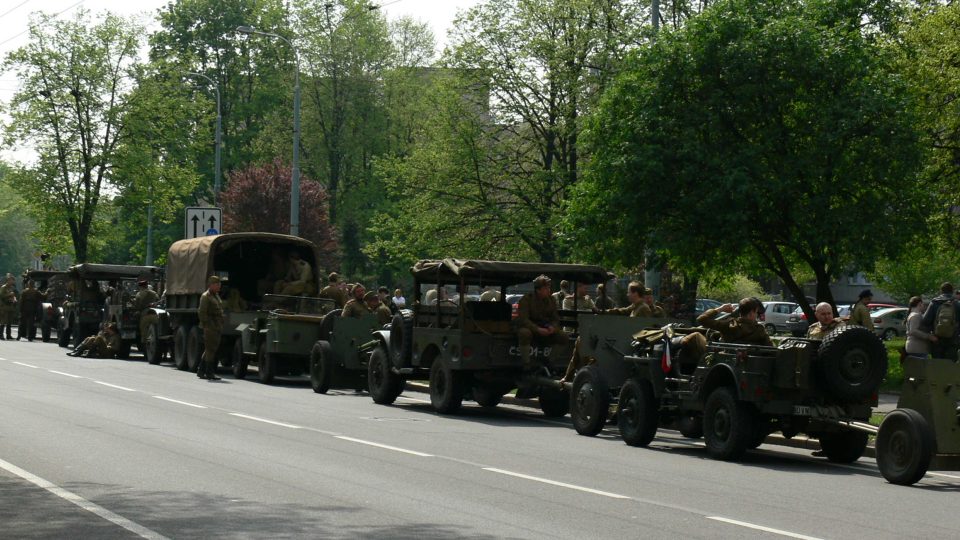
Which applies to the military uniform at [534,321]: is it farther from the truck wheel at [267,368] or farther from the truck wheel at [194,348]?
the truck wheel at [194,348]

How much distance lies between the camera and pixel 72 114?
52281mm

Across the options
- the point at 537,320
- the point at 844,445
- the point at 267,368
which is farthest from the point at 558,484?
the point at 267,368

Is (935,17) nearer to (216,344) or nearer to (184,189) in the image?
(216,344)

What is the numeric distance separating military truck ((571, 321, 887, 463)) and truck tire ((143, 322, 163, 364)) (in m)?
18.5

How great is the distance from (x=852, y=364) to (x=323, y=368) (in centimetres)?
1163

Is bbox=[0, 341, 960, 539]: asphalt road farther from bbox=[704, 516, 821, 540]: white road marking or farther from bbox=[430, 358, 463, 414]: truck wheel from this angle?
bbox=[430, 358, 463, 414]: truck wheel

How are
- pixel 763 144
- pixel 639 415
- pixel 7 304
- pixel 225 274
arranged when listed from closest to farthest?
pixel 639 415
pixel 763 144
pixel 225 274
pixel 7 304

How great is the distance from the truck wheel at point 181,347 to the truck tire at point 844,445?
17.5 meters

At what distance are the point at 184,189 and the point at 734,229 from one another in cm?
3165

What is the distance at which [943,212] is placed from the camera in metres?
31.8

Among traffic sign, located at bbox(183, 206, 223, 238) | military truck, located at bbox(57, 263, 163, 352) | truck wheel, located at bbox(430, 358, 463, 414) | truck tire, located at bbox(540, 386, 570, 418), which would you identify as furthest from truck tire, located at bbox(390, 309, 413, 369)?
traffic sign, located at bbox(183, 206, 223, 238)

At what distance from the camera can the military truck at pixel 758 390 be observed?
14195 mm

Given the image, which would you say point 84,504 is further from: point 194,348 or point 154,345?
point 154,345

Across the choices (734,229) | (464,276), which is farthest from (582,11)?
(464,276)
